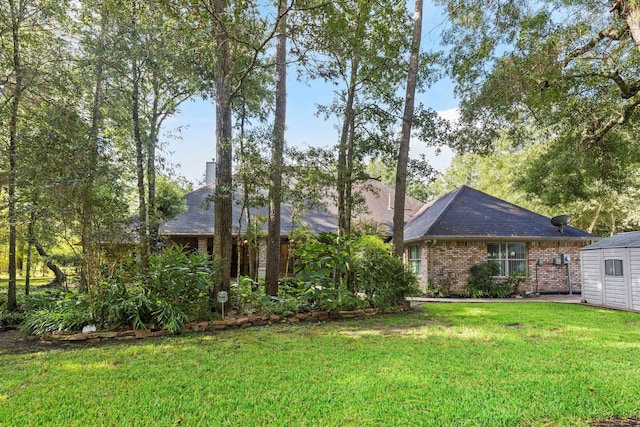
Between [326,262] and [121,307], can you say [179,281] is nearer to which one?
[121,307]

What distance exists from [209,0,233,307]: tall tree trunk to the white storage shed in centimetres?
923

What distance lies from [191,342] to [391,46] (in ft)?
28.7

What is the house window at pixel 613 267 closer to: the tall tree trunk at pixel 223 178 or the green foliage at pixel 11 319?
the tall tree trunk at pixel 223 178

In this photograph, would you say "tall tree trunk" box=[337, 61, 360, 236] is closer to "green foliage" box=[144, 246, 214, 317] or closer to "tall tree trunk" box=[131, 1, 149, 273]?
"green foliage" box=[144, 246, 214, 317]

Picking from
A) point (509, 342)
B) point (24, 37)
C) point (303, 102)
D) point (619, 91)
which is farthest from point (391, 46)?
point (24, 37)

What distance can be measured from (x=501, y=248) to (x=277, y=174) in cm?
949

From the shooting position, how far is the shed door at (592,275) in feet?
31.0

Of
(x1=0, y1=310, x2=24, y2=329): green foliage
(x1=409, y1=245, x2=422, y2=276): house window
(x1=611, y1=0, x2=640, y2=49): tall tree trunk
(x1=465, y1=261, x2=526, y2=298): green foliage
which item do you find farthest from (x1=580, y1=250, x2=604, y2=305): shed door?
(x1=0, y1=310, x2=24, y2=329): green foliage

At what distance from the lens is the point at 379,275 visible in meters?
8.12

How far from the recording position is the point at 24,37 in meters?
7.91

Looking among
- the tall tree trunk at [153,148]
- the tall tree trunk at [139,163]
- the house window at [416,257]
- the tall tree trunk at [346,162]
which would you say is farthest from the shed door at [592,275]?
the tall tree trunk at [153,148]

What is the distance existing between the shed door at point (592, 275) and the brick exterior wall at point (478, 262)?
2734mm

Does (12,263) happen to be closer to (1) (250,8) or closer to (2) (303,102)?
(1) (250,8)

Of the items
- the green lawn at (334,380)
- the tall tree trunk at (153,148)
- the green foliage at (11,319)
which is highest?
the tall tree trunk at (153,148)
